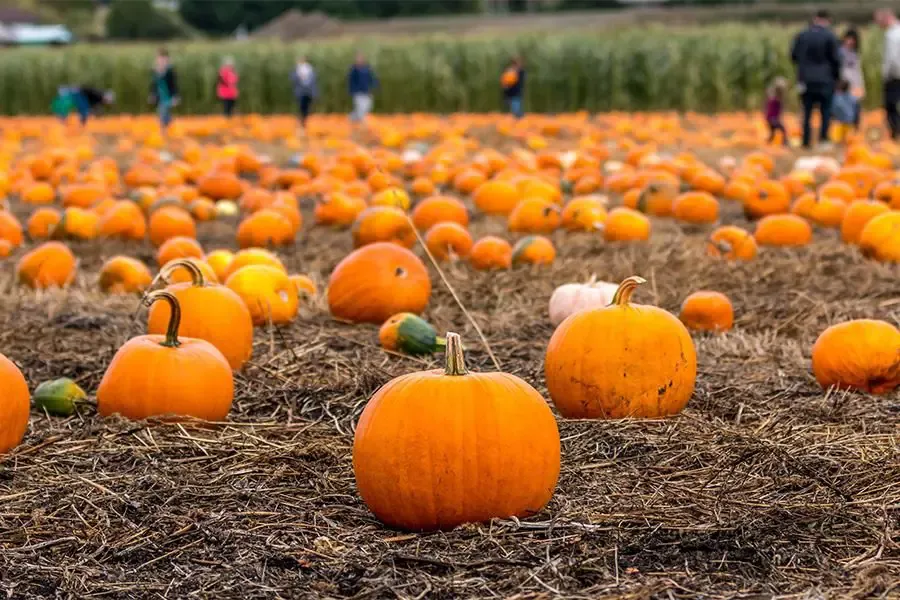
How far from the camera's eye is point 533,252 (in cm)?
729

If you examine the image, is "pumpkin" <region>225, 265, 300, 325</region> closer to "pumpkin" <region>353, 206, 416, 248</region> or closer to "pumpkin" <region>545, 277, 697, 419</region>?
"pumpkin" <region>353, 206, 416, 248</region>

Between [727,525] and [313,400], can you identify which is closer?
[727,525]

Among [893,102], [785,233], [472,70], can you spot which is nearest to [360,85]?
[472,70]

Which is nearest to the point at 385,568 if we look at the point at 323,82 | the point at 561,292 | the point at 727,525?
the point at 727,525

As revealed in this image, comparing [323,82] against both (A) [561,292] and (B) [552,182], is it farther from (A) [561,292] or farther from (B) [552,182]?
(A) [561,292]

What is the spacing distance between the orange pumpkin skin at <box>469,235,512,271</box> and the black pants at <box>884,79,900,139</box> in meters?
12.4

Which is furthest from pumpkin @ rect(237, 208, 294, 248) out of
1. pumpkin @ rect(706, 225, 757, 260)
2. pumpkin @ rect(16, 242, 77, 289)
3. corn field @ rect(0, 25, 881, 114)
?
corn field @ rect(0, 25, 881, 114)

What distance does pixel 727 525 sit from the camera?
10.4ft

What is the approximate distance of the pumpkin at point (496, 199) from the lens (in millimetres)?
9820

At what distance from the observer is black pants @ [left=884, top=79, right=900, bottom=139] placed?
17.9 meters

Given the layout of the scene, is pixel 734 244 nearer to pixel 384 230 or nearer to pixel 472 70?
pixel 384 230

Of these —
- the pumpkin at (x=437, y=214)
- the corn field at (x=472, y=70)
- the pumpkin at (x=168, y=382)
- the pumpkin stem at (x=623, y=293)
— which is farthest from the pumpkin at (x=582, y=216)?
the corn field at (x=472, y=70)

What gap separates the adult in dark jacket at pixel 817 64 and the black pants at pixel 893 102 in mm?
1575

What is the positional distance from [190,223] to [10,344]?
3.18 metres
